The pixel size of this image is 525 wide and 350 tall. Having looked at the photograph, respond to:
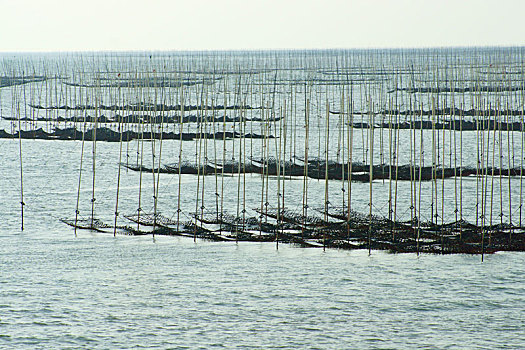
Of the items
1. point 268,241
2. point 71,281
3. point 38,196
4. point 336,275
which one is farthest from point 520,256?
point 38,196

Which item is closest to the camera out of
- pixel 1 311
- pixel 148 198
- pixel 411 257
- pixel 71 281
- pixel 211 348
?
pixel 211 348

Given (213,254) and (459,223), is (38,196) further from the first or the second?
(459,223)

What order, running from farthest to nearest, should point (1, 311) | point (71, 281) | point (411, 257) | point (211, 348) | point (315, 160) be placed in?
point (315, 160), point (411, 257), point (71, 281), point (1, 311), point (211, 348)

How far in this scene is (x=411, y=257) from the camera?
3647cm

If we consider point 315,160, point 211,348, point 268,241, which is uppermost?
point 315,160

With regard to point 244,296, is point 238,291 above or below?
above

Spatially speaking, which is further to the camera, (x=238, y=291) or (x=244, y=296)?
(x=238, y=291)

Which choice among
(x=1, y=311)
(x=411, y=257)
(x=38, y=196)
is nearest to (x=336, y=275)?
(x=411, y=257)

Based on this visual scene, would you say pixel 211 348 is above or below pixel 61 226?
below

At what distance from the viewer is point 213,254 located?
37.3 meters

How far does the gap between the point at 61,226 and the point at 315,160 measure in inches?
877

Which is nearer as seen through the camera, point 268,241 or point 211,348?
point 211,348

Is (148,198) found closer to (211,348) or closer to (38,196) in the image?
(38,196)

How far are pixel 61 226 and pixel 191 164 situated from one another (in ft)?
64.3
